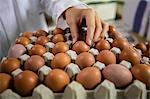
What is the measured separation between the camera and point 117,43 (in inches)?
25.4

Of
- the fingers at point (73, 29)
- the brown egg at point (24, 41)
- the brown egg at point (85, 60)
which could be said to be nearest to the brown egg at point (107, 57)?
the brown egg at point (85, 60)

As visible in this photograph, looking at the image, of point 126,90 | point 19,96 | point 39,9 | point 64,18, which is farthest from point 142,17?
point 39,9

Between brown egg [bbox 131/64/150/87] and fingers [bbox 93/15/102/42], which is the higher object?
fingers [bbox 93/15/102/42]

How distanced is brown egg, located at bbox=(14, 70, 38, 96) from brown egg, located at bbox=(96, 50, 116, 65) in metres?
0.17

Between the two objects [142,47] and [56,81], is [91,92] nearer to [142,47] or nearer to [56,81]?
[56,81]

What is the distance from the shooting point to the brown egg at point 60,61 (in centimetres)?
55

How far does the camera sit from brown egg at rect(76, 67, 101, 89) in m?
0.48

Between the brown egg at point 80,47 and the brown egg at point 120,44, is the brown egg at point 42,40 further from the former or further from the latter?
Answer: the brown egg at point 120,44

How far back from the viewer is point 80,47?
0.62m

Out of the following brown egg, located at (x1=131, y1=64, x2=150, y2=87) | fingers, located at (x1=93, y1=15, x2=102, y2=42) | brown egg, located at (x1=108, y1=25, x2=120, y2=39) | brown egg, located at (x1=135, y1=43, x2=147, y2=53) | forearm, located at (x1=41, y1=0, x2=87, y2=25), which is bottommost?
brown egg, located at (x1=135, y1=43, x2=147, y2=53)

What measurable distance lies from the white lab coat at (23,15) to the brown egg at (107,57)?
11.4 inches

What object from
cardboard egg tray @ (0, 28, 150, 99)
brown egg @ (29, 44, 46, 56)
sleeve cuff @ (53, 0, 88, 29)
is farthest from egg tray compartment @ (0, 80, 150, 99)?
sleeve cuff @ (53, 0, 88, 29)

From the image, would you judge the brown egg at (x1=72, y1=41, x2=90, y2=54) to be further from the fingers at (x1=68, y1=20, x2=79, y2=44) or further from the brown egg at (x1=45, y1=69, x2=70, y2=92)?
the brown egg at (x1=45, y1=69, x2=70, y2=92)

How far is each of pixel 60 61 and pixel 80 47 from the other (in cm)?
9
